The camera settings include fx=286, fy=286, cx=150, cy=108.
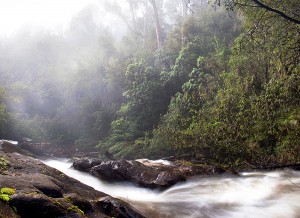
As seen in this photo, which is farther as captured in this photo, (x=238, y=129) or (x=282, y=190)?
(x=238, y=129)

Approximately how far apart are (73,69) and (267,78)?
88.1ft

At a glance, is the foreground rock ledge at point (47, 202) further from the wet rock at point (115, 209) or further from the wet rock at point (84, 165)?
the wet rock at point (84, 165)

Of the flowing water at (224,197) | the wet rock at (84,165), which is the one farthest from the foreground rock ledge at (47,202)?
the wet rock at (84,165)

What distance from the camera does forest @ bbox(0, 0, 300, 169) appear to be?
406 inches

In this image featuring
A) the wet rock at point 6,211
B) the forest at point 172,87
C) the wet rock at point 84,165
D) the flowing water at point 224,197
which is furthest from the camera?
the wet rock at point 84,165

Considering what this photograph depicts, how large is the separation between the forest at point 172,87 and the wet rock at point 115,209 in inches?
187

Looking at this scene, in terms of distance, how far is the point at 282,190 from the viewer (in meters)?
8.23

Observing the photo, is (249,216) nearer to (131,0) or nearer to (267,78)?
(267,78)

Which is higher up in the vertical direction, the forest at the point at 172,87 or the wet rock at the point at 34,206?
the forest at the point at 172,87

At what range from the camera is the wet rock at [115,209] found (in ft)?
19.2

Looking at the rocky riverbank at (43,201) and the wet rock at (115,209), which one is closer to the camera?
the rocky riverbank at (43,201)

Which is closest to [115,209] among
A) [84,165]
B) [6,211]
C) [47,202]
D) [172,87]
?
[47,202]

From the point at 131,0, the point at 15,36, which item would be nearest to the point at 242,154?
the point at 131,0

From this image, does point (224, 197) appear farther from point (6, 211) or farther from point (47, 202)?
point (6, 211)
